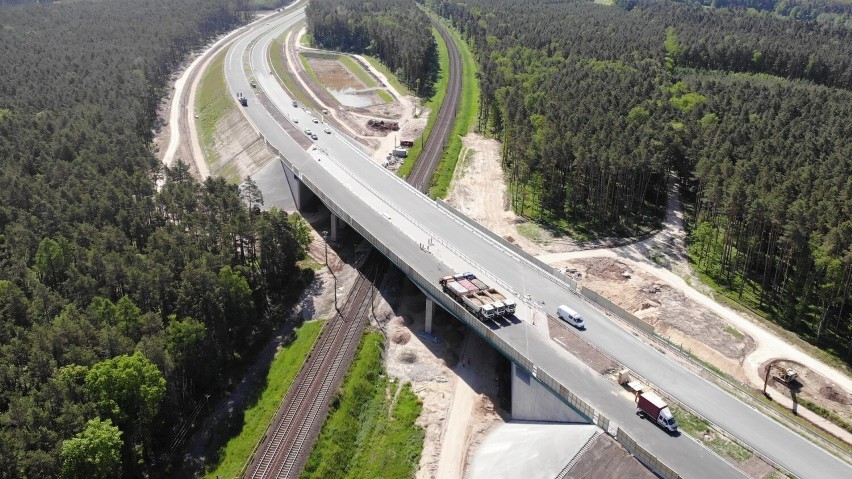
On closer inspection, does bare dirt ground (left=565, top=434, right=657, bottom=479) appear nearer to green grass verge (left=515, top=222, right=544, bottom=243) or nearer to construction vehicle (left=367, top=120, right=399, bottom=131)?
green grass verge (left=515, top=222, right=544, bottom=243)

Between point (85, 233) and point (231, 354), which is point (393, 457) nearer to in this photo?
point (231, 354)

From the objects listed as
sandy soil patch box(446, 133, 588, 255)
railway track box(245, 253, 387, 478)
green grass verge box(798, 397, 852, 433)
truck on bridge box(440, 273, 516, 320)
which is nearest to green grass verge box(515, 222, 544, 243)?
sandy soil patch box(446, 133, 588, 255)

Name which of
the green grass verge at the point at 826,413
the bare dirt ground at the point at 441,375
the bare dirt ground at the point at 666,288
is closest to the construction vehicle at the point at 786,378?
the bare dirt ground at the point at 666,288

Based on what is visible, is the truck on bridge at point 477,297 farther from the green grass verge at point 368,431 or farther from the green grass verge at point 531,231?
the green grass verge at point 531,231

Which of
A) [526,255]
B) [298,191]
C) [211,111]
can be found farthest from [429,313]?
[211,111]

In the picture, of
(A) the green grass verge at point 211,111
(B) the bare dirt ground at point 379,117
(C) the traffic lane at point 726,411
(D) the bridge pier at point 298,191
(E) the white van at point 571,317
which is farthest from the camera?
(A) the green grass verge at point 211,111

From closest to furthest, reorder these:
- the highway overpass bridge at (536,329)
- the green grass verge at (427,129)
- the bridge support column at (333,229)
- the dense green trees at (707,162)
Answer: the highway overpass bridge at (536,329) < the dense green trees at (707,162) < the bridge support column at (333,229) < the green grass verge at (427,129)

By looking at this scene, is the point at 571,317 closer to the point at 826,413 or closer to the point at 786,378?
the point at 786,378

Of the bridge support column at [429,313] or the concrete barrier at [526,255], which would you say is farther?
the bridge support column at [429,313]
